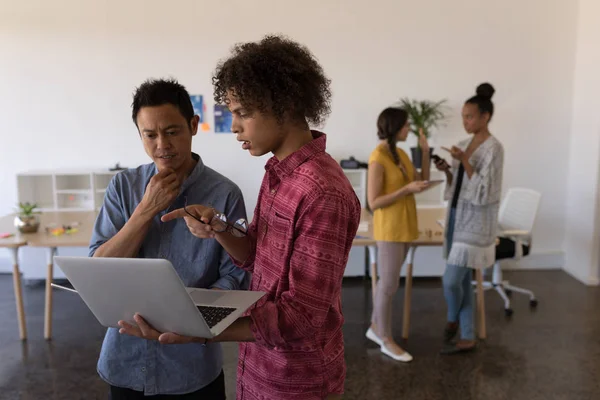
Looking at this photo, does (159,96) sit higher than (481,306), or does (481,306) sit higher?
(159,96)

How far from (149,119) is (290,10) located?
390 centimetres

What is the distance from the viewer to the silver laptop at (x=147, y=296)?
102 centimetres

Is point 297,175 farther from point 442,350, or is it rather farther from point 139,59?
point 139,59

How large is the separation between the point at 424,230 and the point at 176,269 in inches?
100

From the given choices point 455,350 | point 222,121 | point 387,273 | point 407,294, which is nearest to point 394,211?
point 387,273

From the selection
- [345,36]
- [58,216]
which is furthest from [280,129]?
[345,36]

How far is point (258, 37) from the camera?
4.98 meters

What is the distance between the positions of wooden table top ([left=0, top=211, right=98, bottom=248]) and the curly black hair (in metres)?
2.60

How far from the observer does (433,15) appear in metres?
4.99

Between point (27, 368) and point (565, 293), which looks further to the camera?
point (565, 293)

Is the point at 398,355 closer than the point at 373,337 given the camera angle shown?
Yes

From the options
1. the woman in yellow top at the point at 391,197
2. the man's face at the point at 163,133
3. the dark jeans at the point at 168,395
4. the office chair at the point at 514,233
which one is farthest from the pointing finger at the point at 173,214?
the office chair at the point at 514,233

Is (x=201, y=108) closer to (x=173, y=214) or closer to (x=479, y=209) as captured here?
(x=479, y=209)

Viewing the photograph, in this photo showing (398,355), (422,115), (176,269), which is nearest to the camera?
(176,269)
